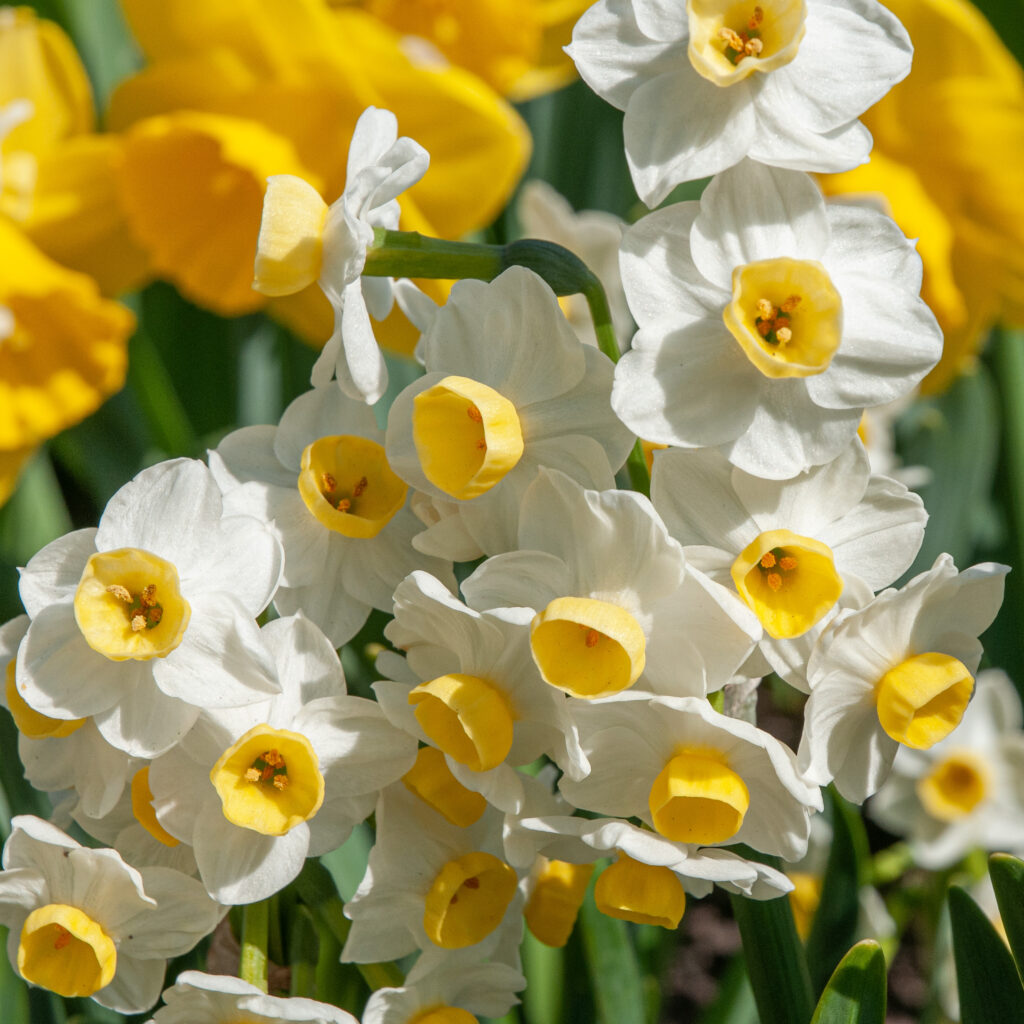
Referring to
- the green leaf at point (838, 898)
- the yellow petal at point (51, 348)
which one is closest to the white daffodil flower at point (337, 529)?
the green leaf at point (838, 898)

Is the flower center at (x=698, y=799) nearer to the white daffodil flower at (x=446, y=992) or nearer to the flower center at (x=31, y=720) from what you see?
the white daffodil flower at (x=446, y=992)

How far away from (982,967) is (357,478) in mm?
492

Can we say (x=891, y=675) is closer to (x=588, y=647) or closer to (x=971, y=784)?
(x=588, y=647)

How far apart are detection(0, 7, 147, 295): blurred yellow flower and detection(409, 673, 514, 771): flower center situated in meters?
1.04

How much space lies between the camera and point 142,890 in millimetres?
566

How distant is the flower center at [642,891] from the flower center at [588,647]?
117 mm

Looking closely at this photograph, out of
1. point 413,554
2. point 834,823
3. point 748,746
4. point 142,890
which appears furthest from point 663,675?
point 834,823

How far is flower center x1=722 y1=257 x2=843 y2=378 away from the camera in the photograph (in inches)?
20.3

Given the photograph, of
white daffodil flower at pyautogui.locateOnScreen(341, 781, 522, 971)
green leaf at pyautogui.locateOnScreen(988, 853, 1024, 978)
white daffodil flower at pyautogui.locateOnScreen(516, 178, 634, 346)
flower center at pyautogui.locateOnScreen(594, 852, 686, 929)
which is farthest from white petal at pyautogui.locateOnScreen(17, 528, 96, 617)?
white daffodil flower at pyautogui.locateOnScreen(516, 178, 634, 346)

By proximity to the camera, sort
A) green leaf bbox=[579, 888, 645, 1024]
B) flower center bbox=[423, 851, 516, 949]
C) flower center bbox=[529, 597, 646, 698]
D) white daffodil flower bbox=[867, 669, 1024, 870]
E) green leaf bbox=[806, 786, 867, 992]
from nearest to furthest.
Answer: flower center bbox=[529, 597, 646, 698] < flower center bbox=[423, 851, 516, 949] < green leaf bbox=[579, 888, 645, 1024] < green leaf bbox=[806, 786, 867, 992] < white daffodil flower bbox=[867, 669, 1024, 870]

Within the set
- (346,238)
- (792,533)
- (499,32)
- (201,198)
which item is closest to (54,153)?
(201,198)

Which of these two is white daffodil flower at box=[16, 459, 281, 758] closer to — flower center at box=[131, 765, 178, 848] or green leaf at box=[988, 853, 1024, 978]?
flower center at box=[131, 765, 178, 848]

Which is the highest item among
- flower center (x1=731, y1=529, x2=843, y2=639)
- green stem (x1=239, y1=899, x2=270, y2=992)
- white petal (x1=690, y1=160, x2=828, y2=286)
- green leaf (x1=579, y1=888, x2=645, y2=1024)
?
white petal (x1=690, y1=160, x2=828, y2=286)

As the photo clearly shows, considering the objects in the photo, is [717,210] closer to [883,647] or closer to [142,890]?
[883,647]
